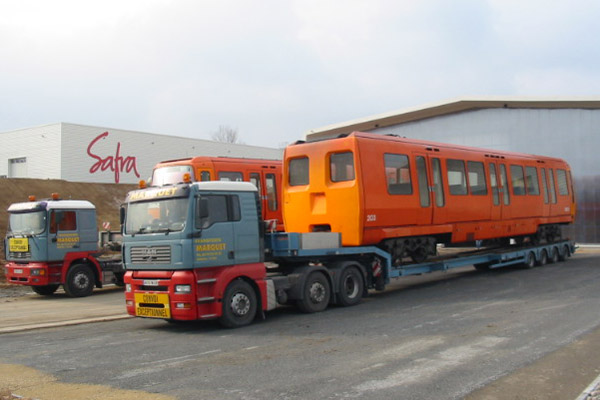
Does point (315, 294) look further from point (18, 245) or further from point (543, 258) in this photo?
point (543, 258)

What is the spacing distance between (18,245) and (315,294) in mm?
9468

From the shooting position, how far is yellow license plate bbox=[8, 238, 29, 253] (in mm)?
16422

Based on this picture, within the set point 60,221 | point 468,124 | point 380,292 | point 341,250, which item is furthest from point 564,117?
point 60,221

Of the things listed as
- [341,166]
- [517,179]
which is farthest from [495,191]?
[341,166]

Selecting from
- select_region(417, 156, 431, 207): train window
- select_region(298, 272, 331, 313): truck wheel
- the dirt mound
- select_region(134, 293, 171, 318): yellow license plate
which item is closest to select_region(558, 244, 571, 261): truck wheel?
select_region(417, 156, 431, 207): train window

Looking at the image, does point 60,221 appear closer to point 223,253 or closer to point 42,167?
point 223,253

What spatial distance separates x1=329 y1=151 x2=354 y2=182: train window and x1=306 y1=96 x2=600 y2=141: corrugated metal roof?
19.1 meters

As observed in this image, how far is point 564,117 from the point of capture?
2897cm

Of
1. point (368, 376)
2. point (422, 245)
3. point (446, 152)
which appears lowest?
point (368, 376)

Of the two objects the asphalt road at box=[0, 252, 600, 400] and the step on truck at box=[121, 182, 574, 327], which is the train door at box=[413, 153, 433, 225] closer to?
the asphalt road at box=[0, 252, 600, 400]

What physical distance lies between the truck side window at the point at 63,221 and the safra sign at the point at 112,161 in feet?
81.6

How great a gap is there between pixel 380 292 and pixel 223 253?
5897 millimetres

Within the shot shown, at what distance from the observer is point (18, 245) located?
655 inches

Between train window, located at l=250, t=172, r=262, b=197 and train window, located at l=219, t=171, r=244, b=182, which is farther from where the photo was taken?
train window, located at l=250, t=172, r=262, b=197
